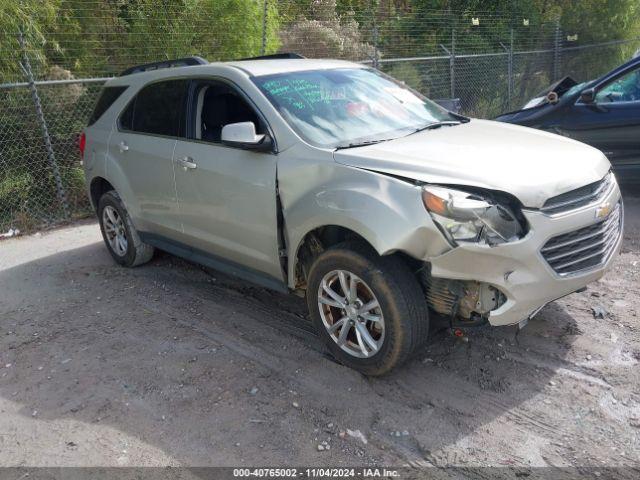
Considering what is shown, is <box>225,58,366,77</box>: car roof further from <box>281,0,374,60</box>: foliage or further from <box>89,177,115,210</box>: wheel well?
<box>281,0,374,60</box>: foliage

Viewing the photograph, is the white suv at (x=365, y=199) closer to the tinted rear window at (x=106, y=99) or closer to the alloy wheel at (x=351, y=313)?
the alloy wheel at (x=351, y=313)

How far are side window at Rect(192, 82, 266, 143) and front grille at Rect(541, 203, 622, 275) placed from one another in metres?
2.41

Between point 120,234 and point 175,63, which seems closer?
point 175,63

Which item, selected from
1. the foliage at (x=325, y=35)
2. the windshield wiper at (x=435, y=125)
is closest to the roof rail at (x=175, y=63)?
the windshield wiper at (x=435, y=125)

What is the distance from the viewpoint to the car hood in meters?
3.22

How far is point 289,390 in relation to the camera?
3600mm

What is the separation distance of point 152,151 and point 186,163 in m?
0.56

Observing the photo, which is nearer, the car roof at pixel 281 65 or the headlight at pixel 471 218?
the headlight at pixel 471 218

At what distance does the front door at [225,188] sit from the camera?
13.1 ft

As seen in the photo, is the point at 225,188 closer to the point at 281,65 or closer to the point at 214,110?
the point at 214,110

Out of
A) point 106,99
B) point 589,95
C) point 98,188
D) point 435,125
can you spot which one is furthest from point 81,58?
point 589,95

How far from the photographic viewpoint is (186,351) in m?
4.16

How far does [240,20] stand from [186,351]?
20.5 feet

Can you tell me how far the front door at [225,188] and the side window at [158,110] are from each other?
0.51 ft
